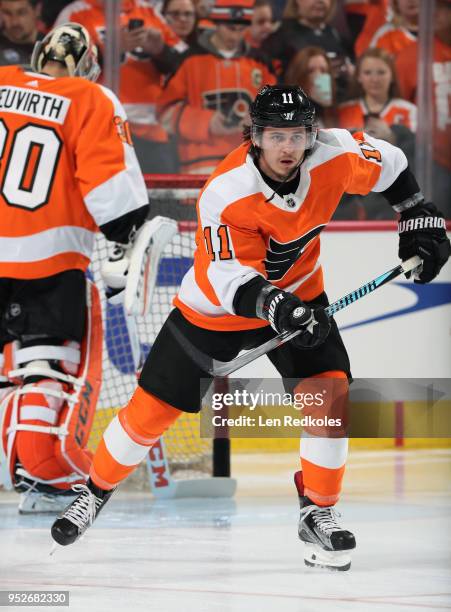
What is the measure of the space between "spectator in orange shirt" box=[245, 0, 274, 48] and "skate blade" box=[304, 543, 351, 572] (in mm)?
2610

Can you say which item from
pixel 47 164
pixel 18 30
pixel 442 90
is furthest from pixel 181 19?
pixel 47 164

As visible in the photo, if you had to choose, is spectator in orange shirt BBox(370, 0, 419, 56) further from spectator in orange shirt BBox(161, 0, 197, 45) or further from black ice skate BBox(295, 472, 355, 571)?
black ice skate BBox(295, 472, 355, 571)

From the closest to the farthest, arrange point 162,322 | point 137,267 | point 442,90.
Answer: point 137,267
point 162,322
point 442,90

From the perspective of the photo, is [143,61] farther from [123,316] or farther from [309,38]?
[123,316]

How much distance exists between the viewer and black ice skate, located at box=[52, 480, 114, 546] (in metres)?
2.22

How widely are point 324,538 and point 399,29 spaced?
2.73m

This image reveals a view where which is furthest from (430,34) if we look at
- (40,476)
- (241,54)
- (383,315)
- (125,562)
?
(125,562)

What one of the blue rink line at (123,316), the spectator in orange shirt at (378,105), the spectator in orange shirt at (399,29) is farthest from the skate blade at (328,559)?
the spectator in orange shirt at (399,29)

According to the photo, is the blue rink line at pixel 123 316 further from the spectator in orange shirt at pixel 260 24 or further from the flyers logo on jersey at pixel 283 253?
the spectator in orange shirt at pixel 260 24

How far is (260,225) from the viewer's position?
2.10m

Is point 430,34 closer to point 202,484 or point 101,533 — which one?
point 202,484

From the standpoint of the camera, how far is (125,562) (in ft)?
7.27

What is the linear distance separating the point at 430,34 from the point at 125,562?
8.84 feet

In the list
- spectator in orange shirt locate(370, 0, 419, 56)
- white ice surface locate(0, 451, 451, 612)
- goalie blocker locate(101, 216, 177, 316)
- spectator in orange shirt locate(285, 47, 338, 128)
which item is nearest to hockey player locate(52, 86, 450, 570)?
white ice surface locate(0, 451, 451, 612)
